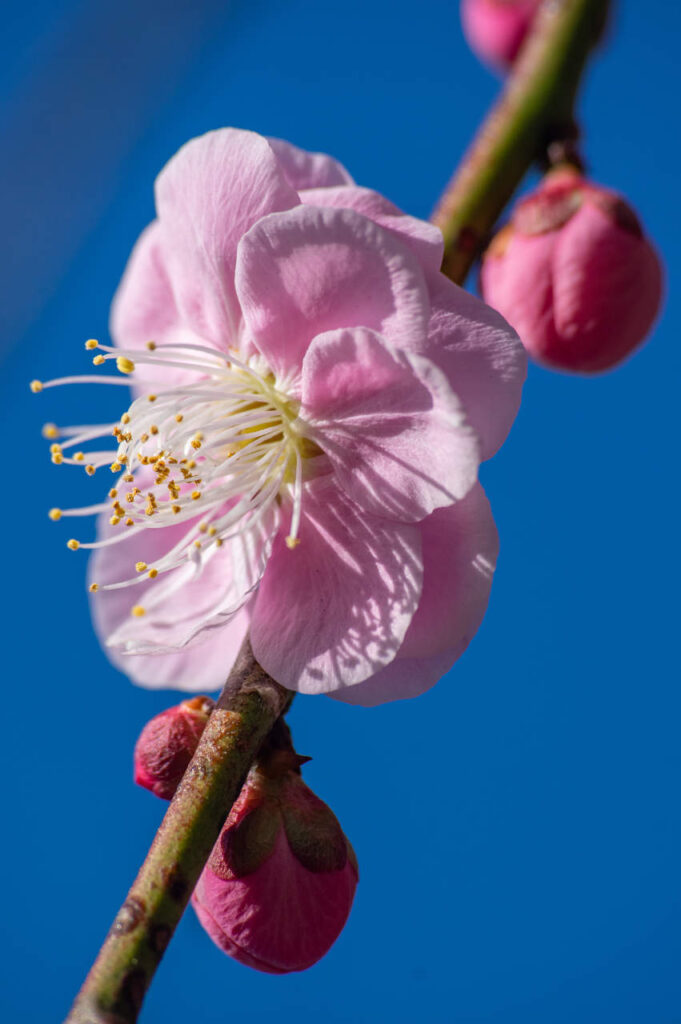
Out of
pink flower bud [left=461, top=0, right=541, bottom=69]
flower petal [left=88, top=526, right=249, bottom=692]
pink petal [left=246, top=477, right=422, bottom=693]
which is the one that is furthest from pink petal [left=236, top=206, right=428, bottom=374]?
pink flower bud [left=461, top=0, right=541, bottom=69]

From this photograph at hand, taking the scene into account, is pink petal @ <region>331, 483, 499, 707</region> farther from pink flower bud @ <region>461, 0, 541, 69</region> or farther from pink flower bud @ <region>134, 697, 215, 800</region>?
pink flower bud @ <region>461, 0, 541, 69</region>

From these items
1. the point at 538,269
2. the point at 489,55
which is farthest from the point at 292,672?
the point at 489,55

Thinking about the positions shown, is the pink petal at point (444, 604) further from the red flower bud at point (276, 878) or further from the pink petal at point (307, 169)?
the pink petal at point (307, 169)

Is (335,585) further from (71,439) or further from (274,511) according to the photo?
(71,439)

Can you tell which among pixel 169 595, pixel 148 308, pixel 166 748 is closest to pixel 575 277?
pixel 148 308

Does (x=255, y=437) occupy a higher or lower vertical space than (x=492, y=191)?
lower
